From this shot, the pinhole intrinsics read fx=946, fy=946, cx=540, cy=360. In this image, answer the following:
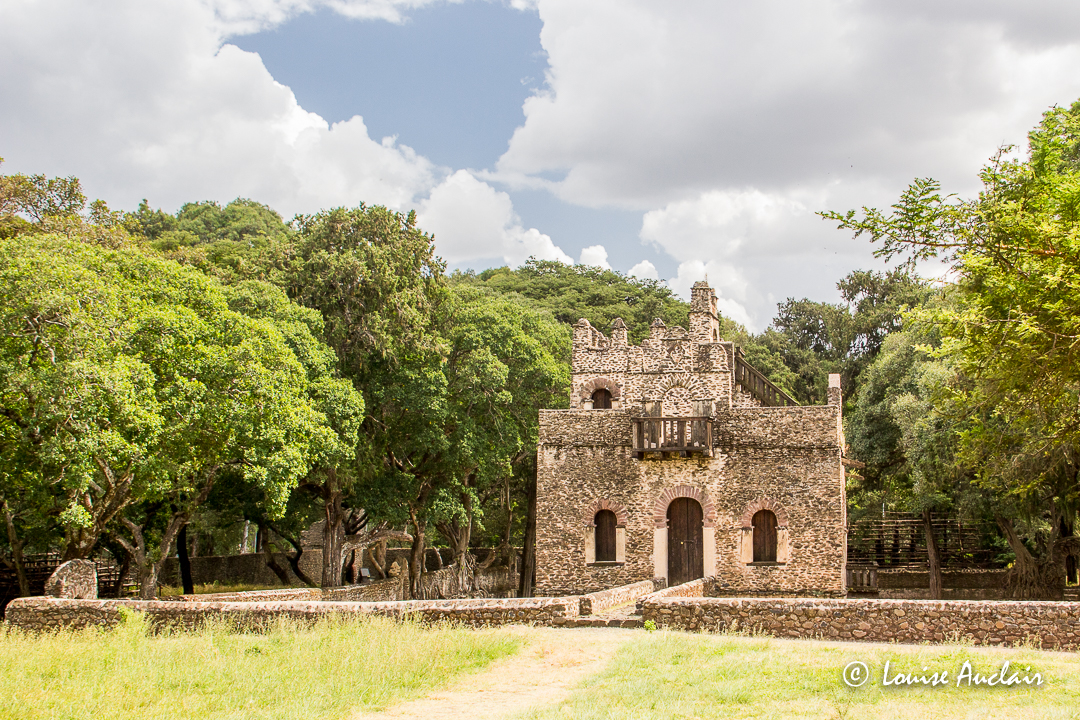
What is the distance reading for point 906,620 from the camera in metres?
13.9

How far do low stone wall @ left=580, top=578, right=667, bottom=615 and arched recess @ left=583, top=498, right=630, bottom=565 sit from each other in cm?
118

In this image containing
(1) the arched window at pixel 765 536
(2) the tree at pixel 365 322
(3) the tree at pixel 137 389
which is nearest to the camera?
(3) the tree at pixel 137 389

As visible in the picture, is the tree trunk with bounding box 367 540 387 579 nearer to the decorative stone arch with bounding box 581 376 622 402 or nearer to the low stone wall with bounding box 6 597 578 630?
the decorative stone arch with bounding box 581 376 622 402

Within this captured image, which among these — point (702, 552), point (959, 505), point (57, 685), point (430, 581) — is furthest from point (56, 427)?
point (959, 505)

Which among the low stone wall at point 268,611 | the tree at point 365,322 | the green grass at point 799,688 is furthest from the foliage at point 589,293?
the green grass at point 799,688

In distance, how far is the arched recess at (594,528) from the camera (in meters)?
23.9

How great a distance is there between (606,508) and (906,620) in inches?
430

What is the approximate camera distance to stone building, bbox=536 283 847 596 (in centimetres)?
2300

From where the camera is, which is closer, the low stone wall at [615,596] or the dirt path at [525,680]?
the dirt path at [525,680]

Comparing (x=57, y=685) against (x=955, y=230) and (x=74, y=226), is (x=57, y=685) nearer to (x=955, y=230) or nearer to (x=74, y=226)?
(x=955, y=230)

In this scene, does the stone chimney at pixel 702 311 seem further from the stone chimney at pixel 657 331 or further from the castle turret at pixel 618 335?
the castle turret at pixel 618 335

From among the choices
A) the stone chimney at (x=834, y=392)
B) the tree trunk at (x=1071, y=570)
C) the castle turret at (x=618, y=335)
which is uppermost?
the castle turret at (x=618, y=335)

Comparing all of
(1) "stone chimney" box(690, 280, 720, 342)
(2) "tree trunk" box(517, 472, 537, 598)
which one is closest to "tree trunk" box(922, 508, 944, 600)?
(1) "stone chimney" box(690, 280, 720, 342)

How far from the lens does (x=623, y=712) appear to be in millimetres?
9422
